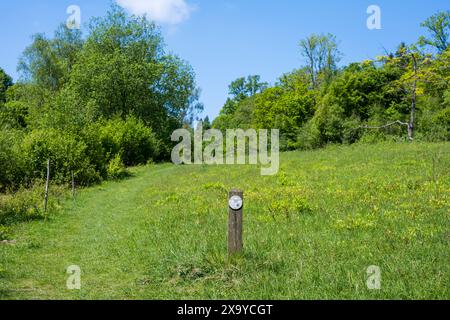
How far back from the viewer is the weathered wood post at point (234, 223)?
26.7ft

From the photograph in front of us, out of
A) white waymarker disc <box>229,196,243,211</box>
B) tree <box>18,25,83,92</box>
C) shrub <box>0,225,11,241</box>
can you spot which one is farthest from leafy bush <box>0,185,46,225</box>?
tree <box>18,25,83,92</box>

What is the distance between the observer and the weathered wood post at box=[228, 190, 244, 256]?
8.15m

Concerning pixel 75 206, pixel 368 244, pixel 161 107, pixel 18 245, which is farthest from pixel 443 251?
pixel 161 107

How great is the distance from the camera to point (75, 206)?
1934 cm

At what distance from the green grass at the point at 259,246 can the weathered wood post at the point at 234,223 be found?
8.3 inches

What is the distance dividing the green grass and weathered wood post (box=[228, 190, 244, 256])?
21cm

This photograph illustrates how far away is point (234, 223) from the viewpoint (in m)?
8.29

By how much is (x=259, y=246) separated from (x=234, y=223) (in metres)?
1.26

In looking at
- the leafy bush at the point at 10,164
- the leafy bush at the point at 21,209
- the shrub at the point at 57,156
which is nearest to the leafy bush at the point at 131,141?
the shrub at the point at 57,156

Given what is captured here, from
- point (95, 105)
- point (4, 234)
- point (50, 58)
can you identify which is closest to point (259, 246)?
point (4, 234)

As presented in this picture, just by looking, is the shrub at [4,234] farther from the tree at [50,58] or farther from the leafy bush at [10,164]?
the tree at [50,58]

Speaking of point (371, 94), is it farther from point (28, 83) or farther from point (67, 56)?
point (28, 83)

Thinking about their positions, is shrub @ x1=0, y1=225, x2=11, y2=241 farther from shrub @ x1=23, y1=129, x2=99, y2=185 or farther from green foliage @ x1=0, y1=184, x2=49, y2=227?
shrub @ x1=23, y1=129, x2=99, y2=185

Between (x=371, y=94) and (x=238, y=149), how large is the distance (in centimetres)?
1800
